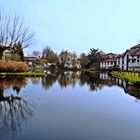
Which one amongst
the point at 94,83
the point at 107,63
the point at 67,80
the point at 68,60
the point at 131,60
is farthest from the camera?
the point at 68,60

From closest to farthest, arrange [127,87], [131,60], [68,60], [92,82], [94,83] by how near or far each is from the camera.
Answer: [127,87], [94,83], [92,82], [131,60], [68,60]

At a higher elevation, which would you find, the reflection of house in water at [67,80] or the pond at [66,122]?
the reflection of house in water at [67,80]

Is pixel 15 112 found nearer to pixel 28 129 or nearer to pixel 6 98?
pixel 28 129

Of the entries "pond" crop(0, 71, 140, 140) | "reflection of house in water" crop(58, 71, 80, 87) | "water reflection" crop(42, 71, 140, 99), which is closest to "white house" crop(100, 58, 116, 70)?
"reflection of house in water" crop(58, 71, 80, 87)

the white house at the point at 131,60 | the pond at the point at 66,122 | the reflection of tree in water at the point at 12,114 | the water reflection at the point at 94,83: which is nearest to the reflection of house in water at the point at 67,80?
the water reflection at the point at 94,83

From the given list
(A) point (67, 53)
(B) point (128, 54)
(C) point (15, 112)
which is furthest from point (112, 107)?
(A) point (67, 53)

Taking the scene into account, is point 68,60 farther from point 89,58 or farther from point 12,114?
point 12,114

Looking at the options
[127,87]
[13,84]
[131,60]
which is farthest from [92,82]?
[131,60]

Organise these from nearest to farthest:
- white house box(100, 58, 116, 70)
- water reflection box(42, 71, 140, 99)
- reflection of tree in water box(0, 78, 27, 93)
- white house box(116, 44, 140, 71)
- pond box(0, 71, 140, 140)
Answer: pond box(0, 71, 140, 140)
reflection of tree in water box(0, 78, 27, 93)
water reflection box(42, 71, 140, 99)
white house box(116, 44, 140, 71)
white house box(100, 58, 116, 70)

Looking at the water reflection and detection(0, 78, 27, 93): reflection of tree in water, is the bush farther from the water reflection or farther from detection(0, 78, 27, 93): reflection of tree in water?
detection(0, 78, 27, 93): reflection of tree in water

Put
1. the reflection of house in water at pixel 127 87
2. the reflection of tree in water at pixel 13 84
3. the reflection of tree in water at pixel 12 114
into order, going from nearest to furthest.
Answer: the reflection of tree in water at pixel 12 114, the reflection of tree in water at pixel 13 84, the reflection of house in water at pixel 127 87

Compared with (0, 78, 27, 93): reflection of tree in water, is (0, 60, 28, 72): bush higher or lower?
higher

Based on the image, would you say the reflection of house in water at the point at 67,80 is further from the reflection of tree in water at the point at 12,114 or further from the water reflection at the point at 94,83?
the reflection of tree in water at the point at 12,114

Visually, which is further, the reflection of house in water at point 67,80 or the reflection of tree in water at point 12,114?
the reflection of house in water at point 67,80
